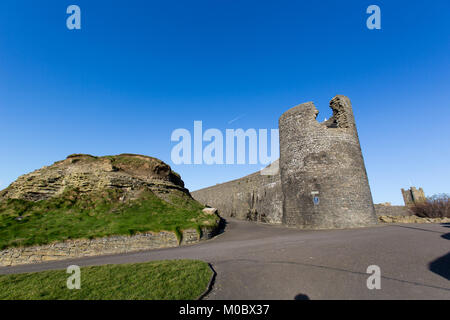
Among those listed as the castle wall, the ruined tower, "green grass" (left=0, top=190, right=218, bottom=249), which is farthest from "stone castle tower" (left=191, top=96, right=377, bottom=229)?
"green grass" (left=0, top=190, right=218, bottom=249)

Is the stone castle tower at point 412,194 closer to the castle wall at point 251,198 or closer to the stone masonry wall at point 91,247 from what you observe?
the castle wall at point 251,198

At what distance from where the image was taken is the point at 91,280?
18.8 feet

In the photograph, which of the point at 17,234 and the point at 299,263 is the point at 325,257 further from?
the point at 17,234

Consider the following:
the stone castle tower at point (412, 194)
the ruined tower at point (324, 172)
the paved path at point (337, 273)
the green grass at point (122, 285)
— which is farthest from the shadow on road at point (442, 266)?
the stone castle tower at point (412, 194)

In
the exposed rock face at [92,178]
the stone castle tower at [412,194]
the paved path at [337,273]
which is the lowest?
the stone castle tower at [412,194]

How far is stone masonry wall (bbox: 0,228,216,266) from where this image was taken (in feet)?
34.9

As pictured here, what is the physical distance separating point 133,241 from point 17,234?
6.61m

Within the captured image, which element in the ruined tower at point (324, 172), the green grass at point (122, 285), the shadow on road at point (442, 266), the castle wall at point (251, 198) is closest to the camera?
the green grass at point (122, 285)

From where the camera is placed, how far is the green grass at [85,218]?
39.3 feet

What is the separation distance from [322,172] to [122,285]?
16129mm

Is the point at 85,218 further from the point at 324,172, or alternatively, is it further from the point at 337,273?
the point at 324,172

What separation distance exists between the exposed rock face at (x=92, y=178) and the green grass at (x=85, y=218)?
3.16 ft

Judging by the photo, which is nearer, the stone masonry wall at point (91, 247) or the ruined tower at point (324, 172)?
the stone masonry wall at point (91, 247)
